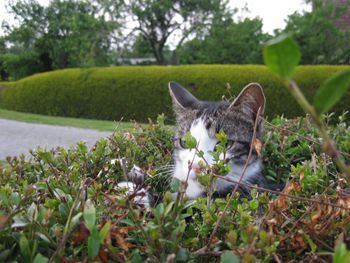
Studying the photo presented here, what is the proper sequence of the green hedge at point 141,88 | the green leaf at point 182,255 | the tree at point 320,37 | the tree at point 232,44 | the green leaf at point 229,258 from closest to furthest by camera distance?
1. the green leaf at point 229,258
2. the green leaf at point 182,255
3. the green hedge at point 141,88
4. the tree at point 320,37
5. the tree at point 232,44

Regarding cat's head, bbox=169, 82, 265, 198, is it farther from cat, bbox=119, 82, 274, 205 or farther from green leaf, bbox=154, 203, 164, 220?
green leaf, bbox=154, 203, 164, 220

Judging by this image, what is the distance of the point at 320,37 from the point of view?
1722cm

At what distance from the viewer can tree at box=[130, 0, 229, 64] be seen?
22.9 m

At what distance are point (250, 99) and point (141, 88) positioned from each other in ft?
37.6

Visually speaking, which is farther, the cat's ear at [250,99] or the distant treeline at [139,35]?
the distant treeline at [139,35]

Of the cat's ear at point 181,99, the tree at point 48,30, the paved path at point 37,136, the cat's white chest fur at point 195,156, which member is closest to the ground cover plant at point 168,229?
the cat's white chest fur at point 195,156

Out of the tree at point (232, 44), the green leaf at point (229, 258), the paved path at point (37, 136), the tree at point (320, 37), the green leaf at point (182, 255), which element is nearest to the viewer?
the green leaf at point (229, 258)

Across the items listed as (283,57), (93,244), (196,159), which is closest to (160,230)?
(93,244)

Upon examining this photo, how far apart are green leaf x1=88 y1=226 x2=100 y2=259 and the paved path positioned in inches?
265

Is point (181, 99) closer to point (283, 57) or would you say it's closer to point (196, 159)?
point (196, 159)

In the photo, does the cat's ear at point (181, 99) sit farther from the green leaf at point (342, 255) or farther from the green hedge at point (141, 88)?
the green hedge at point (141, 88)

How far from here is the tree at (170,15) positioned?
2294 centimetres

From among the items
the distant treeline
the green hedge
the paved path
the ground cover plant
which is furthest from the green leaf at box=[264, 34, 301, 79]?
the distant treeline

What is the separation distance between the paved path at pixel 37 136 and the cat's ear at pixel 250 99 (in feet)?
18.3
